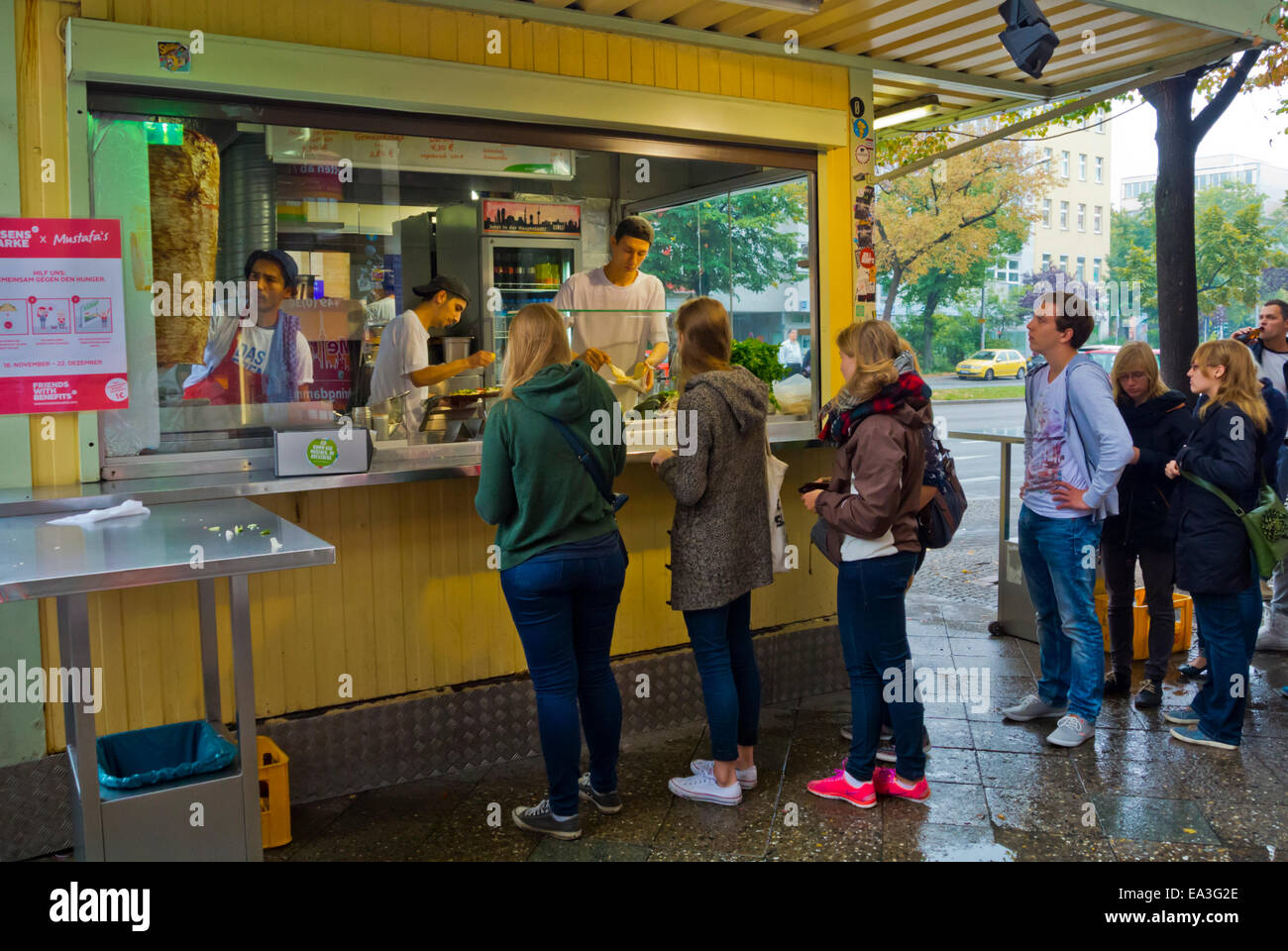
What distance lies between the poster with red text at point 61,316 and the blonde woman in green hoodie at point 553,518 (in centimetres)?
135

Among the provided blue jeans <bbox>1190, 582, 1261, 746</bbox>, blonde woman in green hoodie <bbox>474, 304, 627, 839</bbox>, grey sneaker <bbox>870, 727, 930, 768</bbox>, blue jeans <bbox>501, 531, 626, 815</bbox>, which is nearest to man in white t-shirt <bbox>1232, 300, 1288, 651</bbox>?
blue jeans <bbox>1190, 582, 1261, 746</bbox>

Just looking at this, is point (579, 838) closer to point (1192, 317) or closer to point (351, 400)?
point (351, 400)

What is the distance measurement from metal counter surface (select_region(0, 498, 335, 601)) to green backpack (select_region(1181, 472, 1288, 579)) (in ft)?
11.7

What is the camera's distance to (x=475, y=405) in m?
4.63

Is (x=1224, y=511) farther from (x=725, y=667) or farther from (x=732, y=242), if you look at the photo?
(x=732, y=242)

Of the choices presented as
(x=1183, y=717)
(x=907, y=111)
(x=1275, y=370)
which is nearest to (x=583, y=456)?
(x=1183, y=717)

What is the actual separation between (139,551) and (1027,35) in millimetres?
3728

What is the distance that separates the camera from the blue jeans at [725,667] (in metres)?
3.92

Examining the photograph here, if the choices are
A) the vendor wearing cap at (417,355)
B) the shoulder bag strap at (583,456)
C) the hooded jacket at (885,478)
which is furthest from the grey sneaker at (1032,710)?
the vendor wearing cap at (417,355)

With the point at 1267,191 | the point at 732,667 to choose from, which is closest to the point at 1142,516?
the point at 732,667

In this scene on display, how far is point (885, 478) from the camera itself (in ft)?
11.9

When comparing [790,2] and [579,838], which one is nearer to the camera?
[579,838]

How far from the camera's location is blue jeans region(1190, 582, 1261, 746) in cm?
439

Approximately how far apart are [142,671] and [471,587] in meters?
1.27
